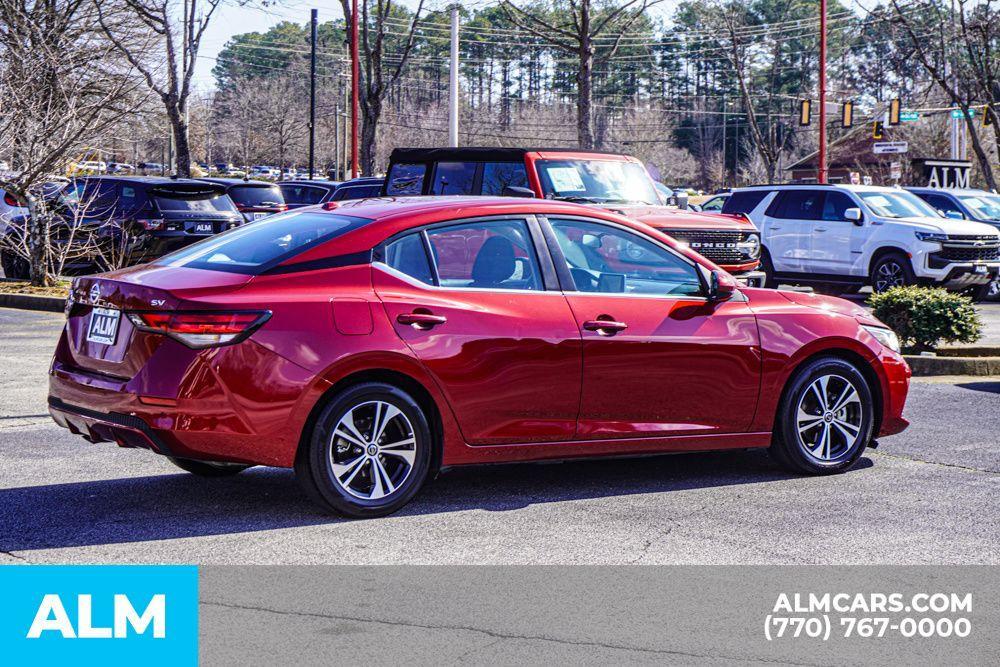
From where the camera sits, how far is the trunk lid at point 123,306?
6.34 m

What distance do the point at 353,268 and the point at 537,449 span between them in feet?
4.52

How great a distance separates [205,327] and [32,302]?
12.1m

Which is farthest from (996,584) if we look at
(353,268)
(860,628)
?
(353,268)

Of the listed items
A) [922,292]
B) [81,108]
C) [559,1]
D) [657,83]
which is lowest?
[922,292]

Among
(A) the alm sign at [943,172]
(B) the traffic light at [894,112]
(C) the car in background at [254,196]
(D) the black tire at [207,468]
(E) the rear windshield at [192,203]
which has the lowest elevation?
(D) the black tire at [207,468]

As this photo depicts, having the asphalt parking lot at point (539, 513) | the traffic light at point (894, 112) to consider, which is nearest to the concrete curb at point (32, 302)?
the asphalt parking lot at point (539, 513)

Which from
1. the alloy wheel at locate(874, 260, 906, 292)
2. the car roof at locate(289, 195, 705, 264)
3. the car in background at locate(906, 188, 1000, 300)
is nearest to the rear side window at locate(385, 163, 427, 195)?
the car roof at locate(289, 195, 705, 264)

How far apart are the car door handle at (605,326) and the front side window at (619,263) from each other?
219 mm

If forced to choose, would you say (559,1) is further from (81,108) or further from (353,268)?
(353,268)

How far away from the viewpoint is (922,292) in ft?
43.6

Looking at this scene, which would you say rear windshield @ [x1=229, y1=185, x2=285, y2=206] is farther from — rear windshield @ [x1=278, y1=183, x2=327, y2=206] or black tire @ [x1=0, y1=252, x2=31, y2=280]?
rear windshield @ [x1=278, y1=183, x2=327, y2=206]

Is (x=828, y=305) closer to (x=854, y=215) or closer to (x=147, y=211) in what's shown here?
(x=147, y=211)

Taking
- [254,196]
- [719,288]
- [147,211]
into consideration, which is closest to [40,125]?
[147,211]

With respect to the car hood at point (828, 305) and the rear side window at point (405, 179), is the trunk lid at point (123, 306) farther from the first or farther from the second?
the rear side window at point (405, 179)
